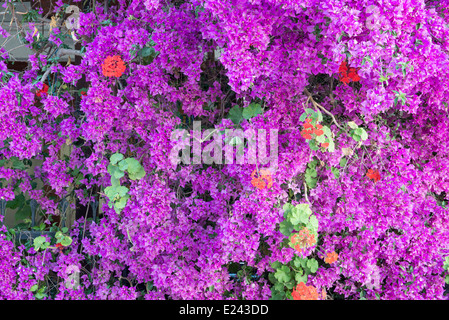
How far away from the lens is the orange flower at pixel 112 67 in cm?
209

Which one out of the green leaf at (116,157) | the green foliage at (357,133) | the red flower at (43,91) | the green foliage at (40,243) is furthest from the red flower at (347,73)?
the green foliage at (40,243)

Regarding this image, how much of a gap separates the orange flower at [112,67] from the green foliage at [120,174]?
405 mm

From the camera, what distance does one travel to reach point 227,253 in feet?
6.75

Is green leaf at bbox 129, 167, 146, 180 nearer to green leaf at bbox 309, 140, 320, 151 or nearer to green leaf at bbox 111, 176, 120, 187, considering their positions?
green leaf at bbox 111, 176, 120, 187

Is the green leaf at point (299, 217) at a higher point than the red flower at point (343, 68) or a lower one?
lower

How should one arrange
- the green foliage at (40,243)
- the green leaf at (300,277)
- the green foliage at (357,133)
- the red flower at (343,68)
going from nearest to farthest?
1. the red flower at (343,68)
2. the green foliage at (357,133)
3. the green leaf at (300,277)
4. the green foliage at (40,243)

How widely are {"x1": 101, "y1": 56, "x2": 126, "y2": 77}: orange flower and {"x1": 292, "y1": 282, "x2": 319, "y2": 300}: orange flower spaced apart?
1.35 m

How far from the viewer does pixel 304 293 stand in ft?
6.62

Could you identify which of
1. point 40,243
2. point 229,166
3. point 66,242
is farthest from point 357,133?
point 40,243

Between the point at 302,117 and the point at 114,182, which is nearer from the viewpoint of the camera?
the point at 302,117

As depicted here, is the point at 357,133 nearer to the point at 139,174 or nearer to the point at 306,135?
the point at 306,135

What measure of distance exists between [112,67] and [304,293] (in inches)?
55.9

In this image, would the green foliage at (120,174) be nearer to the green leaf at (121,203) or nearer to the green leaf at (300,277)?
the green leaf at (121,203)
